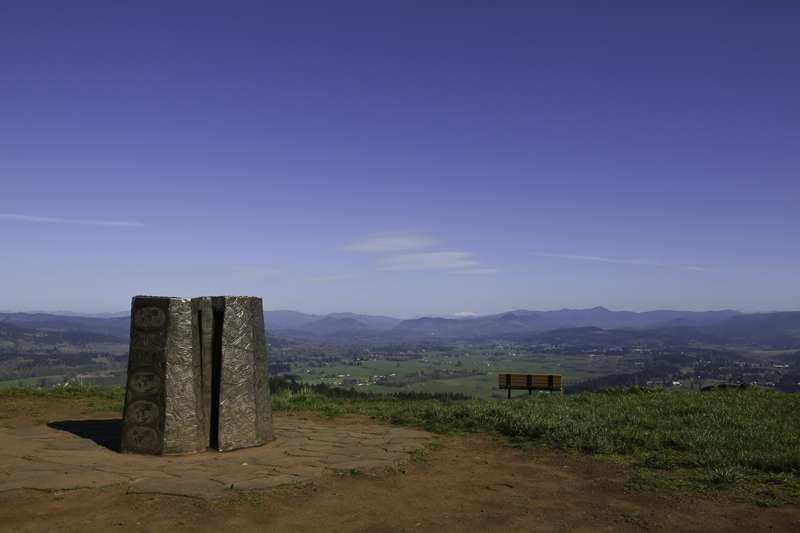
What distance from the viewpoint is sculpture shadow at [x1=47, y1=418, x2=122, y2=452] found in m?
8.70

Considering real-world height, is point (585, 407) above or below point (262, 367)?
below

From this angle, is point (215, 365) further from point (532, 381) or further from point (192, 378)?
point (532, 381)

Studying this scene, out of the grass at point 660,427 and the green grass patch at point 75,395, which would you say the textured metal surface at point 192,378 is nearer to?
the grass at point 660,427

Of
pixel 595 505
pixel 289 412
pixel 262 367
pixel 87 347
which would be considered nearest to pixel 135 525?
pixel 262 367

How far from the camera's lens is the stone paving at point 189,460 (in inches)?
252

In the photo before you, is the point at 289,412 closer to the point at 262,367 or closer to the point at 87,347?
the point at 262,367

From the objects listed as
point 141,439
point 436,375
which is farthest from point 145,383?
point 436,375

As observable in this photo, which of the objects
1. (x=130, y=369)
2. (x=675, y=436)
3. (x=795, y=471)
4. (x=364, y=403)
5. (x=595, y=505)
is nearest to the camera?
(x=595, y=505)

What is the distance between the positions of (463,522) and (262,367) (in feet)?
15.2

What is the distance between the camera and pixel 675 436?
9.05 metres

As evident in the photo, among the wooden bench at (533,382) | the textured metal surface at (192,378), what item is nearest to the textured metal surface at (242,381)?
the textured metal surface at (192,378)

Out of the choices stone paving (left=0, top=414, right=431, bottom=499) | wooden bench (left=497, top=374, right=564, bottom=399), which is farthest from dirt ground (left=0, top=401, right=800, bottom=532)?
wooden bench (left=497, top=374, right=564, bottom=399)

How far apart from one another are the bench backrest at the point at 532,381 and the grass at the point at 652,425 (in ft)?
→ 7.55

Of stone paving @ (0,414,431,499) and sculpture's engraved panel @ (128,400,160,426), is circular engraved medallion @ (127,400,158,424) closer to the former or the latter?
sculpture's engraved panel @ (128,400,160,426)
